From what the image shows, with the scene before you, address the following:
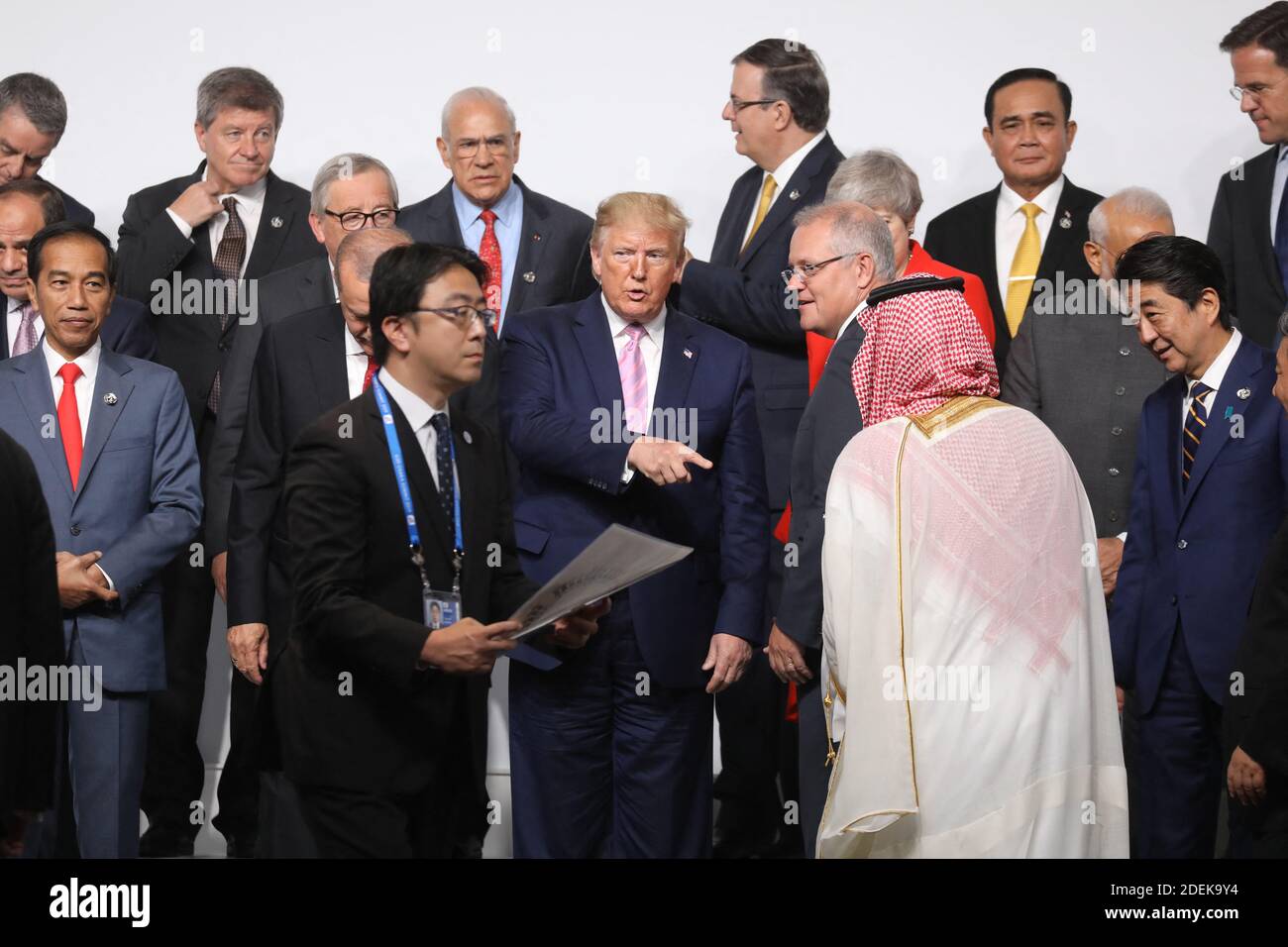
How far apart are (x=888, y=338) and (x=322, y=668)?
1.34 metres

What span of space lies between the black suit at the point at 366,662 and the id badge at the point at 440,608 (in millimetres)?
20

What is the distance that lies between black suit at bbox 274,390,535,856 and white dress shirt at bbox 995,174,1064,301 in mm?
2266

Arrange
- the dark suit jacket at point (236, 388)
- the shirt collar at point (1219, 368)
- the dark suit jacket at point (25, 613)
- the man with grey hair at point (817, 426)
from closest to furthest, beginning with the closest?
the dark suit jacket at point (25, 613), the man with grey hair at point (817, 426), the shirt collar at point (1219, 368), the dark suit jacket at point (236, 388)

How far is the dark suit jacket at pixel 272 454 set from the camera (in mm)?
4324

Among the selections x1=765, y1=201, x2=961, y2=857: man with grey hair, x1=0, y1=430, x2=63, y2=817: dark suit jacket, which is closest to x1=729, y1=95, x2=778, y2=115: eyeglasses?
x1=765, y1=201, x2=961, y2=857: man with grey hair

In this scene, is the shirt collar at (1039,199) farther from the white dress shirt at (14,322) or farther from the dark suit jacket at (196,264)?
the white dress shirt at (14,322)

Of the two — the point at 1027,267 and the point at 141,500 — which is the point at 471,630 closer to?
the point at 141,500

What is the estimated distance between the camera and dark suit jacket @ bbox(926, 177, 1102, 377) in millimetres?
5023

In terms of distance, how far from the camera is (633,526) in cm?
433

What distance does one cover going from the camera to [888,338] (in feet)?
11.5

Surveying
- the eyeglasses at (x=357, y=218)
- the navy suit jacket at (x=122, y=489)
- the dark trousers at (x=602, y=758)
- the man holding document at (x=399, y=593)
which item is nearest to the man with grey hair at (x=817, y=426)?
the dark trousers at (x=602, y=758)

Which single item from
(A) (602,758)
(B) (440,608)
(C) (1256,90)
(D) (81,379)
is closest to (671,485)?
(A) (602,758)

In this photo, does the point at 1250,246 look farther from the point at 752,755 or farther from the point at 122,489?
the point at 122,489
